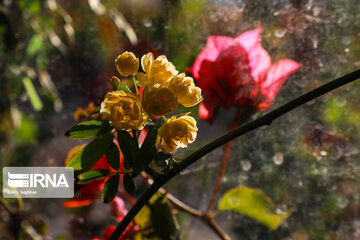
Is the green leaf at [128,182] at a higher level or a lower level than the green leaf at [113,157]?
lower

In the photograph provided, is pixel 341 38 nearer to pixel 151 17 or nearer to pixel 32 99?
pixel 151 17

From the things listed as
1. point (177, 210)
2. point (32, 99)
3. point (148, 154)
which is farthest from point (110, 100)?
point (32, 99)

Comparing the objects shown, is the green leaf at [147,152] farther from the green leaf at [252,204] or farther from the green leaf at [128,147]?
the green leaf at [252,204]

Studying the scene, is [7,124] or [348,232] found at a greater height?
[7,124]

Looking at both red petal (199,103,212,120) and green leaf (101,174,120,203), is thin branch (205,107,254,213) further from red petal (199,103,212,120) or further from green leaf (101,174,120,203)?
green leaf (101,174,120,203)

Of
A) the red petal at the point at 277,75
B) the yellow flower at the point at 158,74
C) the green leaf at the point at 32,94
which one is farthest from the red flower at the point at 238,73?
the green leaf at the point at 32,94

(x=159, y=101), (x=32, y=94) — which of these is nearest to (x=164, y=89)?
(x=159, y=101)

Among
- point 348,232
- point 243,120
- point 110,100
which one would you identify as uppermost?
point 110,100
